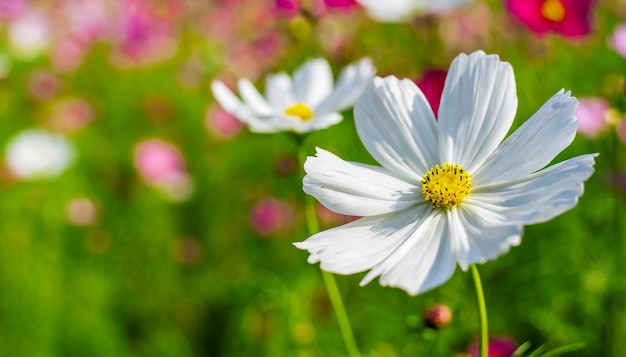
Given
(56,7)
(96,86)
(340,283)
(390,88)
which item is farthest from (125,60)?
(390,88)

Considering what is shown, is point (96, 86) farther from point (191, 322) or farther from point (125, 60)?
point (191, 322)

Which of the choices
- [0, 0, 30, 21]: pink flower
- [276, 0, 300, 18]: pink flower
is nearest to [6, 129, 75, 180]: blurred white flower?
[0, 0, 30, 21]: pink flower

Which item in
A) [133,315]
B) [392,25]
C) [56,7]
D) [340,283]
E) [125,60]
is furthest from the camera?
[56,7]

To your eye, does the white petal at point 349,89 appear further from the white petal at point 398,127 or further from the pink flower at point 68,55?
the pink flower at point 68,55

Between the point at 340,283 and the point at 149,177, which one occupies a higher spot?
the point at 149,177

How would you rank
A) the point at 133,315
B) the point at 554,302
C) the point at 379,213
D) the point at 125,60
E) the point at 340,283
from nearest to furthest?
the point at 379,213
the point at 554,302
the point at 340,283
the point at 133,315
the point at 125,60

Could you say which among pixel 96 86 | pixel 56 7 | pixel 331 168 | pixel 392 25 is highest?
pixel 56 7

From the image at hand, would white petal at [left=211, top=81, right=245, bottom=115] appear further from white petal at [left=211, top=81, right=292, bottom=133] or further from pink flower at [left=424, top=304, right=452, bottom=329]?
pink flower at [left=424, top=304, right=452, bottom=329]
